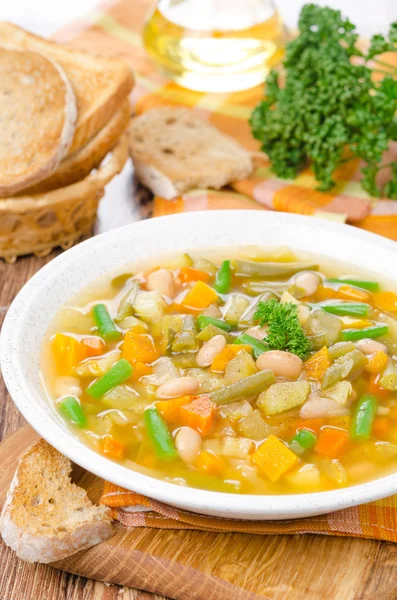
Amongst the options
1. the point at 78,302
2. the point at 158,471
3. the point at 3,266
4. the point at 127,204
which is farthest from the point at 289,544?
the point at 127,204

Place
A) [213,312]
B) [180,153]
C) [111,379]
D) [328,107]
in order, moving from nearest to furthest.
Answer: [111,379], [213,312], [328,107], [180,153]

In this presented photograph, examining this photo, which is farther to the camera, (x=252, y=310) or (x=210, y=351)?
(x=252, y=310)

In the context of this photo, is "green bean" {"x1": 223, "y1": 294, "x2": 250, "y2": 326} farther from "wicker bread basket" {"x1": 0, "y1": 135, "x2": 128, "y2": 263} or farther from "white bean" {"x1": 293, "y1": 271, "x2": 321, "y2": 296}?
"wicker bread basket" {"x1": 0, "y1": 135, "x2": 128, "y2": 263}

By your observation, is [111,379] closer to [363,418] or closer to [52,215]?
[363,418]

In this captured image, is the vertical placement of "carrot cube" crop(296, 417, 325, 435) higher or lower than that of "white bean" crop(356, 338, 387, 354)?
lower

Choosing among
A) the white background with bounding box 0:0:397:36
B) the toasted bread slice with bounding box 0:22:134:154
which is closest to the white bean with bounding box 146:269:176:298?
the toasted bread slice with bounding box 0:22:134:154

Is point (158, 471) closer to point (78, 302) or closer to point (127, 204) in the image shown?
point (78, 302)

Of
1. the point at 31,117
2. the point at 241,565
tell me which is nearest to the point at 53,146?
the point at 31,117
